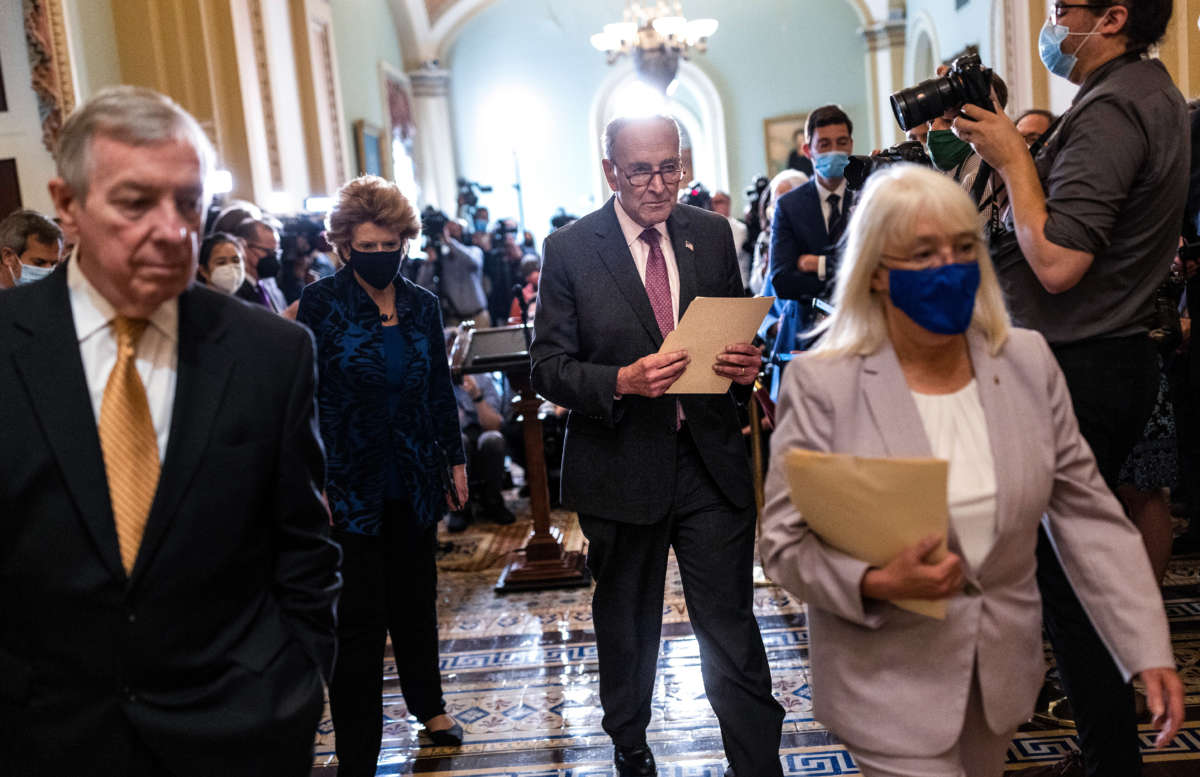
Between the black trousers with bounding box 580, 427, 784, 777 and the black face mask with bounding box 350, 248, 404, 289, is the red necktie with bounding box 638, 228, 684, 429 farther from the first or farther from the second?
the black face mask with bounding box 350, 248, 404, 289

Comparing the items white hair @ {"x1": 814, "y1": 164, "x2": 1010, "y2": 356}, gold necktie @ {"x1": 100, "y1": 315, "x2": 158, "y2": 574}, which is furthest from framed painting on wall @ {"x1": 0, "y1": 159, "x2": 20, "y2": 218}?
white hair @ {"x1": 814, "y1": 164, "x2": 1010, "y2": 356}

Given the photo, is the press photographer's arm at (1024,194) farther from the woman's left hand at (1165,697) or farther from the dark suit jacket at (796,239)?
the dark suit jacket at (796,239)

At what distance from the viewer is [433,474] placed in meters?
3.21

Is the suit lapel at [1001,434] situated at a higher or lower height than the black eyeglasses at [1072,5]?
lower

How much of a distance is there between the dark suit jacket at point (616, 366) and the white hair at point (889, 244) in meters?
0.97

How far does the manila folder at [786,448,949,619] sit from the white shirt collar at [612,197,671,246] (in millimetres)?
1297

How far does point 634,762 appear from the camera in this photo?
3.09 meters

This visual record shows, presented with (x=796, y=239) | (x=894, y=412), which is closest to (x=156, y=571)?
(x=894, y=412)

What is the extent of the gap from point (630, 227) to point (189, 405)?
1551mm

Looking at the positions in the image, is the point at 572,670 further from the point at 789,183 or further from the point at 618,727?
the point at 789,183

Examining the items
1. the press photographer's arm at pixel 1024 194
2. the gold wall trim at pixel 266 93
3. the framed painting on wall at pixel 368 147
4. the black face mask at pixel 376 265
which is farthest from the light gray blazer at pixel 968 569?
the framed painting on wall at pixel 368 147

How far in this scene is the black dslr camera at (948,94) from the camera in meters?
2.59

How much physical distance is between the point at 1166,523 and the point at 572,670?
2.11m

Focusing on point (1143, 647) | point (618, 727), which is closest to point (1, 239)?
point (618, 727)
